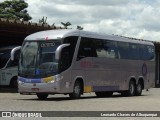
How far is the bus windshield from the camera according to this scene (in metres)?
21.5

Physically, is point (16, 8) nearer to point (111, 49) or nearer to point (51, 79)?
point (111, 49)

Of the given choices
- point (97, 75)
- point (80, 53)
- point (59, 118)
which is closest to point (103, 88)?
point (97, 75)

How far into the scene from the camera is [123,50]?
90.9 ft

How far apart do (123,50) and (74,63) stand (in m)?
5.84

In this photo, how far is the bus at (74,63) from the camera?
21.5 m

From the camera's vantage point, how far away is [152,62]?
31.5m

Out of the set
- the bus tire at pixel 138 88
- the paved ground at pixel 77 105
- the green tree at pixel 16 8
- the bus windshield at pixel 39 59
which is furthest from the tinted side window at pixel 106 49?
the green tree at pixel 16 8

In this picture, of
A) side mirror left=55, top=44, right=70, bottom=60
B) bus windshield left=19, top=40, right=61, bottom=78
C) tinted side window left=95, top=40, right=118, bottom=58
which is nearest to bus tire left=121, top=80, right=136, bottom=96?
tinted side window left=95, top=40, right=118, bottom=58

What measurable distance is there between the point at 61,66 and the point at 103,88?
4.77 m

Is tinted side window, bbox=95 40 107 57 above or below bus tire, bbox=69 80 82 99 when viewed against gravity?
above

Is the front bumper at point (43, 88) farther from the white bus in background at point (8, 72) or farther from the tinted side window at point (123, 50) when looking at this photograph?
the white bus in background at point (8, 72)

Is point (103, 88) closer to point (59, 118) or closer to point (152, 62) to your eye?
point (152, 62)

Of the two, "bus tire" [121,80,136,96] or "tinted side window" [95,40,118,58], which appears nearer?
"tinted side window" [95,40,118,58]

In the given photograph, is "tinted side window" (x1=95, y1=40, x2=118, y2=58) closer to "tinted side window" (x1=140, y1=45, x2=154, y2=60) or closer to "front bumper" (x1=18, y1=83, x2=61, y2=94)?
"tinted side window" (x1=140, y1=45, x2=154, y2=60)
